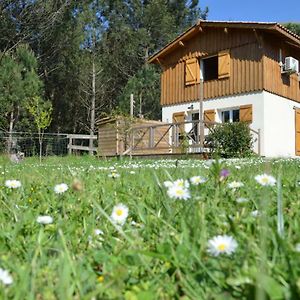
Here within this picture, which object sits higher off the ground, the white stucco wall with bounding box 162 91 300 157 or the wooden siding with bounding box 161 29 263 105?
the wooden siding with bounding box 161 29 263 105

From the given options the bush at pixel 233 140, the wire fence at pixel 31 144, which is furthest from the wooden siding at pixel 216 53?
the wire fence at pixel 31 144

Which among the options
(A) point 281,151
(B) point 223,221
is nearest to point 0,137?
(A) point 281,151

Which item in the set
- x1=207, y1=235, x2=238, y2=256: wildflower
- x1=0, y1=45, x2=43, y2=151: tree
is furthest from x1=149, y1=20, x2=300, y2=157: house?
x1=207, y1=235, x2=238, y2=256: wildflower

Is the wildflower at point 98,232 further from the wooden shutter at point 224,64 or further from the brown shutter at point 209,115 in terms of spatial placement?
the wooden shutter at point 224,64

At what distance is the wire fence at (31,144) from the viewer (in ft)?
66.9

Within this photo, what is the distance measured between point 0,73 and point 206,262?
23.8m

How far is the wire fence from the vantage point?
66.9ft

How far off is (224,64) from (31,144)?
1026 centimetres

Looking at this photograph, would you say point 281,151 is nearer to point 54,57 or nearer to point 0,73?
point 0,73

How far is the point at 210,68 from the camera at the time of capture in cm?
2022

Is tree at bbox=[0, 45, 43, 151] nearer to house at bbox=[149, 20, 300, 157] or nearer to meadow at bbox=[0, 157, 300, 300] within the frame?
house at bbox=[149, 20, 300, 157]

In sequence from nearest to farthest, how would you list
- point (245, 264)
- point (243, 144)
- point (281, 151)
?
point (245, 264) < point (243, 144) < point (281, 151)

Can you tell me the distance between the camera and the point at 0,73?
23.1 meters

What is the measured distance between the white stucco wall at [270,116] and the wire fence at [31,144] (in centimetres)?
657
